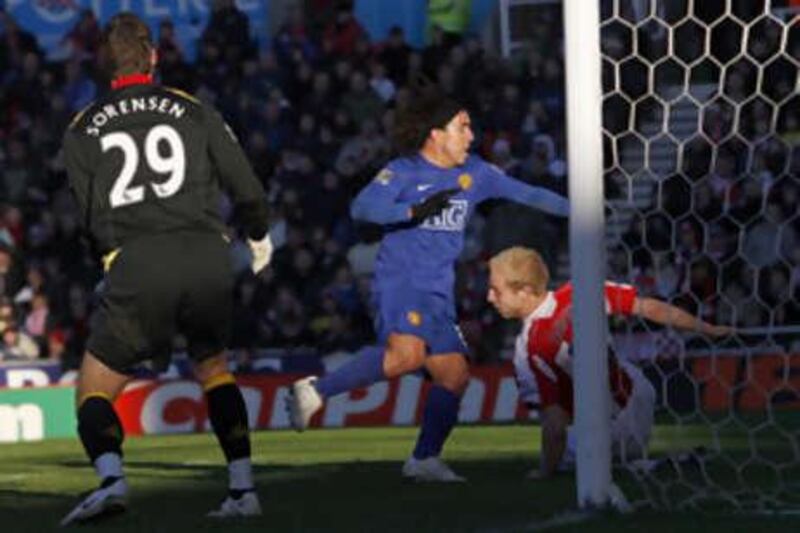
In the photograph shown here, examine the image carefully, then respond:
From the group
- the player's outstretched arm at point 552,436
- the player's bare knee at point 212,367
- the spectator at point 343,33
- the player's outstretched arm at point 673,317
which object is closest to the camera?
the player's bare knee at point 212,367

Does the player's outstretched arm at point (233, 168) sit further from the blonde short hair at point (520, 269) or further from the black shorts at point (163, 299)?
the blonde short hair at point (520, 269)

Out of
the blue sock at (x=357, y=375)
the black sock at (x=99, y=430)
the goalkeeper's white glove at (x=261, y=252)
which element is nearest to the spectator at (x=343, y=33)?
the blue sock at (x=357, y=375)

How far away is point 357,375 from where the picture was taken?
1062cm

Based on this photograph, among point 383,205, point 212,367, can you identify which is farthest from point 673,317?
point 212,367

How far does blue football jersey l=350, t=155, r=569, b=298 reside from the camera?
34.0ft

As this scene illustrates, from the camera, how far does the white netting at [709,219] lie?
9.34 meters

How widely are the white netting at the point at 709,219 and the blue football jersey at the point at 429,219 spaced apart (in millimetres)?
606

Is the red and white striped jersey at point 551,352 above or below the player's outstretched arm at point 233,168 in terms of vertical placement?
A: below

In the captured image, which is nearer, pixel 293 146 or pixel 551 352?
pixel 551 352

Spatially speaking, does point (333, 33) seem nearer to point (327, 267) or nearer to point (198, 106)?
point (327, 267)

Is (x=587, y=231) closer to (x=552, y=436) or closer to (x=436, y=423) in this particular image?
(x=552, y=436)

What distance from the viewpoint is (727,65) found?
31.3 ft

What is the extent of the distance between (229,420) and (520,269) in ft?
7.06

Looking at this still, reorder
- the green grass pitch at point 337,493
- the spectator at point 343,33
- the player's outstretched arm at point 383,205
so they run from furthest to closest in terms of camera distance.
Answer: the spectator at point 343,33 → the player's outstretched arm at point 383,205 → the green grass pitch at point 337,493
